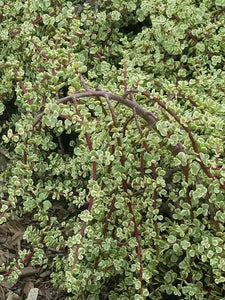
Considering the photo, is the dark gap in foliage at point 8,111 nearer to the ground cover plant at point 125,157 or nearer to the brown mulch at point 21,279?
the ground cover plant at point 125,157

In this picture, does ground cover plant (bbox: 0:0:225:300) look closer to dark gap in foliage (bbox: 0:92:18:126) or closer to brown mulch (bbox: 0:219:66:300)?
brown mulch (bbox: 0:219:66:300)

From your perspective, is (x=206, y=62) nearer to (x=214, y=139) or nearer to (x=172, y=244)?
(x=214, y=139)

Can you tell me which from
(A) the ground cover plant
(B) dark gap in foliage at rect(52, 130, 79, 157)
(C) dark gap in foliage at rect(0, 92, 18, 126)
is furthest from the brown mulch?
(C) dark gap in foliage at rect(0, 92, 18, 126)

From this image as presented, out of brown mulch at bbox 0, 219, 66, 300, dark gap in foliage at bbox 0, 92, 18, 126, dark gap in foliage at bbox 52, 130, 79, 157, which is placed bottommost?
brown mulch at bbox 0, 219, 66, 300

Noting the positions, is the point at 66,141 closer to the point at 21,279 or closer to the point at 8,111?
the point at 8,111

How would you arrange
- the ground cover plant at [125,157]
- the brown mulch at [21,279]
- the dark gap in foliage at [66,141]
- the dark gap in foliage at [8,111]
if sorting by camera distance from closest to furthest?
the ground cover plant at [125,157] < the brown mulch at [21,279] < the dark gap in foliage at [66,141] < the dark gap in foliage at [8,111]

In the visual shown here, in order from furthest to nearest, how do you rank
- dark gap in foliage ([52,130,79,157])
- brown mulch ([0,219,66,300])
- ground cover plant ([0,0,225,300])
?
dark gap in foliage ([52,130,79,157])
brown mulch ([0,219,66,300])
ground cover plant ([0,0,225,300])

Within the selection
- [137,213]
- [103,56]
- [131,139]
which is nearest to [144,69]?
[103,56]

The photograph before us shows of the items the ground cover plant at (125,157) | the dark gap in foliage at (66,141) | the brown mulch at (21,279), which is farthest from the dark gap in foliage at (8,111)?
the brown mulch at (21,279)
